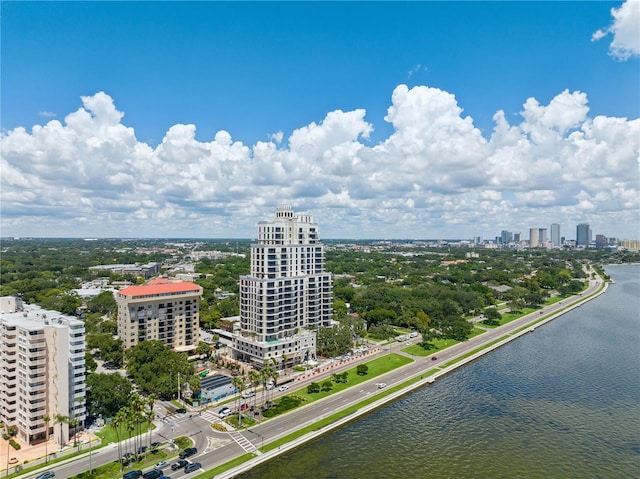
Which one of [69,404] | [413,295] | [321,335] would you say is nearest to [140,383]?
[69,404]

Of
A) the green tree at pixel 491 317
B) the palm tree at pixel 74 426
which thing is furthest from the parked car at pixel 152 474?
the green tree at pixel 491 317

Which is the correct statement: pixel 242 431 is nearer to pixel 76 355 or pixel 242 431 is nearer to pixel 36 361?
pixel 76 355

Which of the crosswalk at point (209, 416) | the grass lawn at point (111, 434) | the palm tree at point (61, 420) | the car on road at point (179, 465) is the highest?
the palm tree at point (61, 420)

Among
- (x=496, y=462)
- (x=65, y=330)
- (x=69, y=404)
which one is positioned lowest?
(x=496, y=462)

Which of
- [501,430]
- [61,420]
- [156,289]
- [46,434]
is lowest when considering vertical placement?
[501,430]

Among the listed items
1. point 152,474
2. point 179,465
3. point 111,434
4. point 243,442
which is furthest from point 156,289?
point 152,474

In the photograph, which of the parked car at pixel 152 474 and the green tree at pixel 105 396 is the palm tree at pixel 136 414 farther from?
the green tree at pixel 105 396

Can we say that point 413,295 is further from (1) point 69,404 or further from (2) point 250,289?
(1) point 69,404
